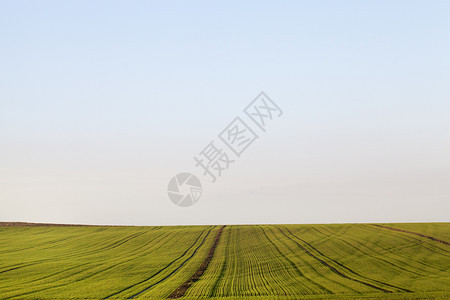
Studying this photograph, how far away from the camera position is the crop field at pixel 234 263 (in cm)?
4138

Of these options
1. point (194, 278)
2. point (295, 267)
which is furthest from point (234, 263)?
point (194, 278)

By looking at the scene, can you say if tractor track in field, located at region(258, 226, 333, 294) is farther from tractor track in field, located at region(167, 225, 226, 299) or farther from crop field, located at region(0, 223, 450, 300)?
tractor track in field, located at region(167, 225, 226, 299)

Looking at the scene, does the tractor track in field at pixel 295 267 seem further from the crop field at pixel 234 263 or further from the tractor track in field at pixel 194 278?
the tractor track in field at pixel 194 278

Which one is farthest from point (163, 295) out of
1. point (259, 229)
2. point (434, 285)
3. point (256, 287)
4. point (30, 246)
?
point (259, 229)

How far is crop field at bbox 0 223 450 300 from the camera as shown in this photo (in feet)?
136

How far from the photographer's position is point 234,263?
5766cm

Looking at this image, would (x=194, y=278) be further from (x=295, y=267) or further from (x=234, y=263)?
(x=295, y=267)

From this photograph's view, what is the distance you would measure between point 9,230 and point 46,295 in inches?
2506

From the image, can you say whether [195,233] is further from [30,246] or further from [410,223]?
[410,223]

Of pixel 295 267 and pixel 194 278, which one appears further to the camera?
pixel 295 267

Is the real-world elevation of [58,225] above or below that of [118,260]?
above

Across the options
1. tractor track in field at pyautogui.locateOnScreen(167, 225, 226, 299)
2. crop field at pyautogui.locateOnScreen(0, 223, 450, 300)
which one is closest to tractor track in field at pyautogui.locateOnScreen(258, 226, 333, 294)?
crop field at pyautogui.locateOnScreen(0, 223, 450, 300)

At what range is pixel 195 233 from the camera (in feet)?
290

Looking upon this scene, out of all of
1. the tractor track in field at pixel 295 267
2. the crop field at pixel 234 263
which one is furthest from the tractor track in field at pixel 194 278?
the tractor track in field at pixel 295 267
